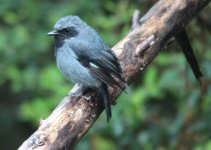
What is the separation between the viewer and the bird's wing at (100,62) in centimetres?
570

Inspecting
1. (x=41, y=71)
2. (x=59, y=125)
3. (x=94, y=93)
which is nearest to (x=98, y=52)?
(x=94, y=93)

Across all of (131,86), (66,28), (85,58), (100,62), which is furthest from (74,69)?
(131,86)

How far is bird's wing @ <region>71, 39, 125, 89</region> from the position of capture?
5700 millimetres

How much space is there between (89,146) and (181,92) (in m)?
1.28

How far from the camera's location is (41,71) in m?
8.91

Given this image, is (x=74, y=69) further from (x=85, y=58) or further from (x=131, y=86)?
(x=131, y=86)

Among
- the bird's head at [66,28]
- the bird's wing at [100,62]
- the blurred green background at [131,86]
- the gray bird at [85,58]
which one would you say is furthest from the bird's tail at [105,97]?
the blurred green background at [131,86]

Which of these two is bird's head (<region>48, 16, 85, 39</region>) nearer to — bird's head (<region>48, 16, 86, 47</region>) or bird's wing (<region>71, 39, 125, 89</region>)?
bird's head (<region>48, 16, 86, 47</region>)

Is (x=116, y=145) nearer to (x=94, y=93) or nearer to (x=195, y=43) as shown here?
(x=195, y=43)

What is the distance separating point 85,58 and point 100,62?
0.16m

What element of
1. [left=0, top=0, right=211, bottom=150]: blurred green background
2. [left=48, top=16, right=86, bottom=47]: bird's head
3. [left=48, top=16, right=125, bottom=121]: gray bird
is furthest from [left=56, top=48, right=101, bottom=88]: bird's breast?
[left=0, top=0, right=211, bottom=150]: blurred green background

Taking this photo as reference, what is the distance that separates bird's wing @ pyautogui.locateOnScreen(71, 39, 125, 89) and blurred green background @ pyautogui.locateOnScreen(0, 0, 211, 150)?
131 cm

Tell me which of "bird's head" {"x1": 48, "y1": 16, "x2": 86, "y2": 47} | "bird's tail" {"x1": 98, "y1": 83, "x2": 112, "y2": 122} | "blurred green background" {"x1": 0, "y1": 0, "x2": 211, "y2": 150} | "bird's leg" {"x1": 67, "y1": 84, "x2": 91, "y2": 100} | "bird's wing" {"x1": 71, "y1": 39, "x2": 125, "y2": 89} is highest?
"bird's head" {"x1": 48, "y1": 16, "x2": 86, "y2": 47}

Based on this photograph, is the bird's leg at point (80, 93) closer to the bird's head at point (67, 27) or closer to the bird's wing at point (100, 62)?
the bird's wing at point (100, 62)
